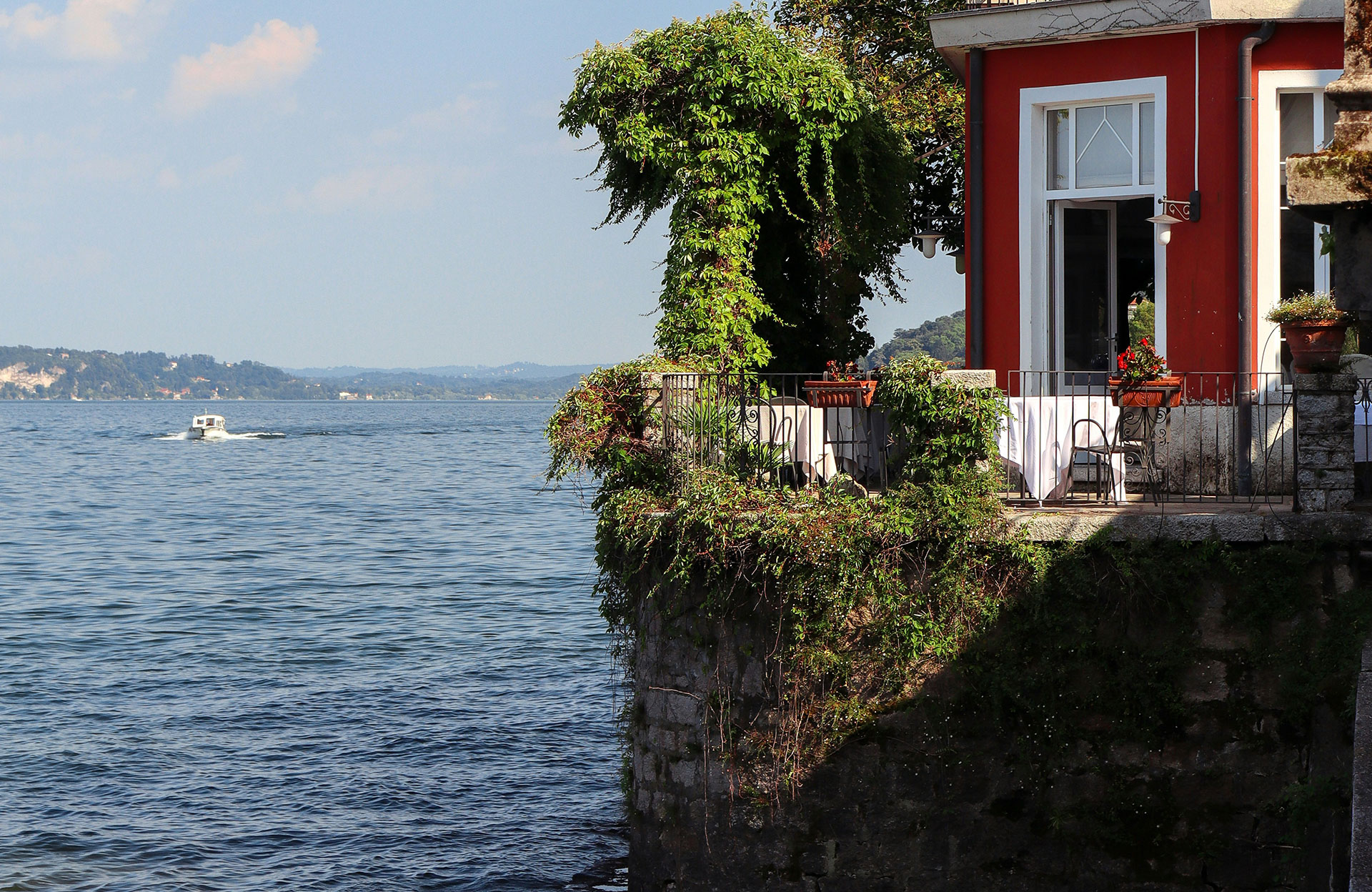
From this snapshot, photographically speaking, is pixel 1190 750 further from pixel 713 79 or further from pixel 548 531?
pixel 548 531

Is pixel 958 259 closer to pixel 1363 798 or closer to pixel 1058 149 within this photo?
pixel 1058 149

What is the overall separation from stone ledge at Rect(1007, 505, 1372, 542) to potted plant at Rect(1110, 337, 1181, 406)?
124 cm

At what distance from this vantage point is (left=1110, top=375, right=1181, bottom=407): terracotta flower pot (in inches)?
363

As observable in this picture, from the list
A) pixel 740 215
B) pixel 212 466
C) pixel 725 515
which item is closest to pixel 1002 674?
pixel 725 515

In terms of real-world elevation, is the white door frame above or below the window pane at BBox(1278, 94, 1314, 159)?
below

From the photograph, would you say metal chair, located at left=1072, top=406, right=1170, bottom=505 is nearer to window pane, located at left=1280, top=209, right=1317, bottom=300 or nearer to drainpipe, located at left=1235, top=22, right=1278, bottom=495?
drainpipe, located at left=1235, top=22, right=1278, bottom=495

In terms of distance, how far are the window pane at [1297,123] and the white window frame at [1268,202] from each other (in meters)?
0.05

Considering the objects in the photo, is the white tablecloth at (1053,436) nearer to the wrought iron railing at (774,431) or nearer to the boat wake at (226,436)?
the wrought iron railing at (774,431)

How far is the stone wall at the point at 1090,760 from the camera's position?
7.68m

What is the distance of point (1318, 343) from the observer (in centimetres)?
797

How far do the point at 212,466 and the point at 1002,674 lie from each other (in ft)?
209

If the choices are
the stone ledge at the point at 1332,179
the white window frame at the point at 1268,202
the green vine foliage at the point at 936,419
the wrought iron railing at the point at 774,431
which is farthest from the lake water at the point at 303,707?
the stone ledge at the point at 1332,179

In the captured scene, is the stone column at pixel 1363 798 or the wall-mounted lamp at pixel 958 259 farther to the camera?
the wall-mounted lamp at pixel 958 259

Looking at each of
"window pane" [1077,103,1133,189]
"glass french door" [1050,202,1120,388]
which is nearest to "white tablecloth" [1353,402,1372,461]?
"glass french door" [1050,202,1120,388]
